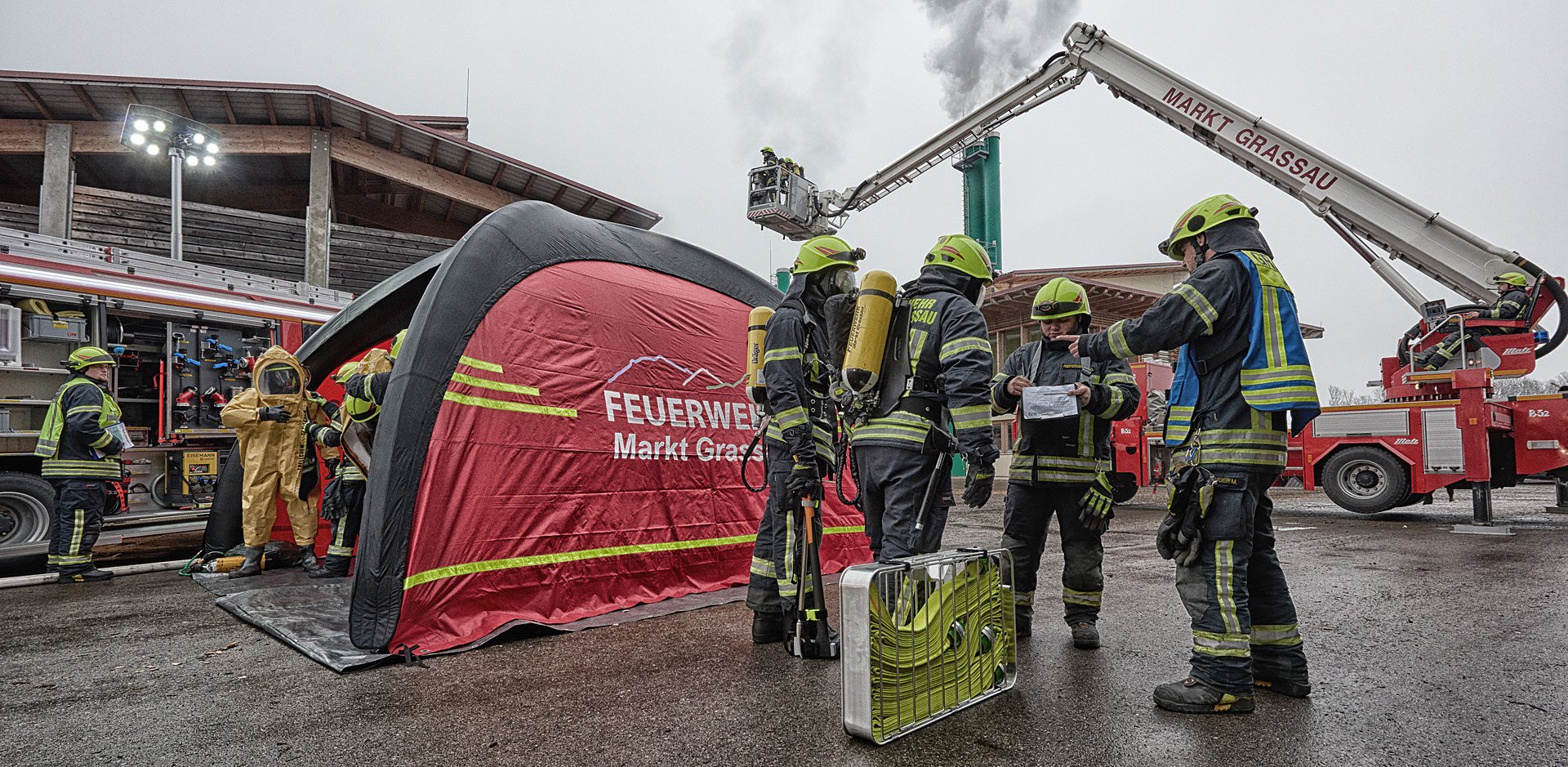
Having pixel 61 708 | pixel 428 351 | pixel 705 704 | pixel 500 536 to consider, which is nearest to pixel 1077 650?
pixel 705 704

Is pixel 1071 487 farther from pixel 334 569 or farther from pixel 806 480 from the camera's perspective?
pixel 334 569

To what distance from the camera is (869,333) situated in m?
3.41

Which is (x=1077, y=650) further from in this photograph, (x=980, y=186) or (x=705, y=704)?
(x=980, y=186)

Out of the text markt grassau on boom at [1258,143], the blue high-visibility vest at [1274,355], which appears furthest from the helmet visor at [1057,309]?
the text markt grassau on boom at [1258,143]

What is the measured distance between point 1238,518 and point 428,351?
3.70m

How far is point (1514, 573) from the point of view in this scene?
5551 millimetres

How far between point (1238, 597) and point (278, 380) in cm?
667

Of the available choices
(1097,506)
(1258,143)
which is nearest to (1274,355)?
(1097,506)

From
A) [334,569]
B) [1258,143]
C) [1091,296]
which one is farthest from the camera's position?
[1091,296]

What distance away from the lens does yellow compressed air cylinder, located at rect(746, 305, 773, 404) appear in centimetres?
394

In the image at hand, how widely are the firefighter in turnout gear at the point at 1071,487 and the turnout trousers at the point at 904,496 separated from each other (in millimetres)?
526

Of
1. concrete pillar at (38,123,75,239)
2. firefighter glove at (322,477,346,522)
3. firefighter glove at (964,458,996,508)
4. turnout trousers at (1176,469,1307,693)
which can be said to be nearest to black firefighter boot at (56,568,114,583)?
firefighter glove at (322,477,346,522)

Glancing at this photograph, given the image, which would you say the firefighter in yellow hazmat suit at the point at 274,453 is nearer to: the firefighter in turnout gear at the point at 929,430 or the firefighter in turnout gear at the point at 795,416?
the firefighter in turnout gear at the point at 795,416

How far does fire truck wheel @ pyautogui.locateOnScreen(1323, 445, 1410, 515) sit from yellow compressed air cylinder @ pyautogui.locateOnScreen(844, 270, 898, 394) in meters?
9.48
